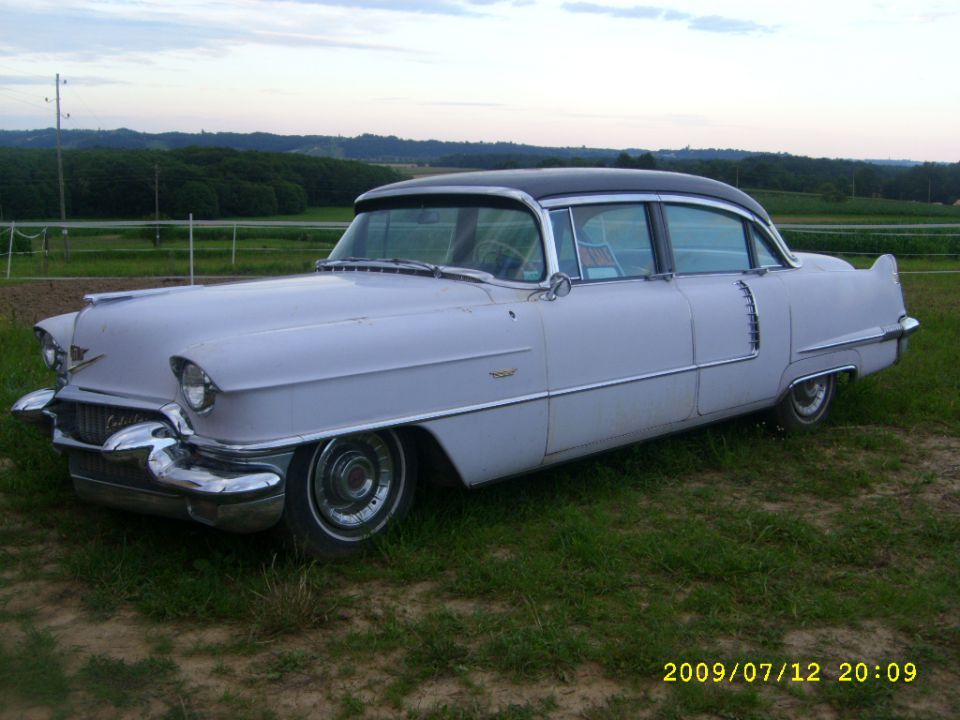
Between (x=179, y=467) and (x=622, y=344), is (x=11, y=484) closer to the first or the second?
(x=179, y=467)

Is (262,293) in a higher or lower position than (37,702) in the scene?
higher

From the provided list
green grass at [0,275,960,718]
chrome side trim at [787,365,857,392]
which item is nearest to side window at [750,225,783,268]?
chrome side trim at [787,365,857,392]

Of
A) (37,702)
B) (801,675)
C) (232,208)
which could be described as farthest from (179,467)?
(232,208)

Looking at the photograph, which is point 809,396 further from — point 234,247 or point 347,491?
point 234,247

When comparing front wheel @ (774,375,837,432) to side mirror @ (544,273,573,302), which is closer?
side mirror @ (544,273,573,302)

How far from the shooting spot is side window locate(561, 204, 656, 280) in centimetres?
496

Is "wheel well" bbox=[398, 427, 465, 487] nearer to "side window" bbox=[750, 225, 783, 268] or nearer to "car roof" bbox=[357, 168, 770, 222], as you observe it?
"car roof" bbox=[357, 168, 770, 222]

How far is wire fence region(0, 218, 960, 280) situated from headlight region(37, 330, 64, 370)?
52.6ft

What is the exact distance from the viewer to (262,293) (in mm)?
4398

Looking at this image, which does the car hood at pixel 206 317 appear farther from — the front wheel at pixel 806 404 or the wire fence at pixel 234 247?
the wire fence at pixel 234 247

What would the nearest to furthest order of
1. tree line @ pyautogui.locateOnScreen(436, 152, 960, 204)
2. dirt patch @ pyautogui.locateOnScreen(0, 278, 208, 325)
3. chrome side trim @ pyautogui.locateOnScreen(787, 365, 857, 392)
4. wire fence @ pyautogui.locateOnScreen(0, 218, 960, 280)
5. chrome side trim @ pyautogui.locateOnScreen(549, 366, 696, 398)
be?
chrome side trim @ pyautogui.locateOnScreen(549, 366, 696, 398), chrome side trim @ pyautogui.locateOnScreen(787, 365, 857, 392), dirt patch @ pyautogui.locateOnScreen(0, 278, 208, 325), tree line @ pyautogui.locateOnScreen(436, 152, 960, 204), wire fence @ pyautogui.locateOnScreen(0, 218, 960, 280)

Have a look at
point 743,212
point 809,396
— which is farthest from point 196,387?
point 809,396

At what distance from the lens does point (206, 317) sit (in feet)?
13.0

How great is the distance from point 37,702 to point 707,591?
2.28 metres
